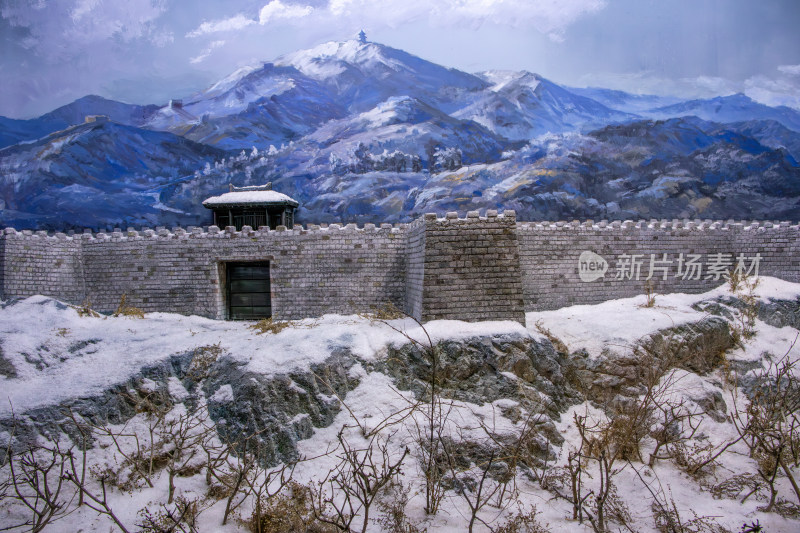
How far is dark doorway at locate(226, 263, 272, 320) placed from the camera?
13500 millimetres

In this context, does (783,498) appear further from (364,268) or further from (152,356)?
(152,356)

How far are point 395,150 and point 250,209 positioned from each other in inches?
405

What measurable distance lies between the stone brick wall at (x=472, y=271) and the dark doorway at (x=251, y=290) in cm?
574

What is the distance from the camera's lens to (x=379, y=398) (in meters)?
7.93

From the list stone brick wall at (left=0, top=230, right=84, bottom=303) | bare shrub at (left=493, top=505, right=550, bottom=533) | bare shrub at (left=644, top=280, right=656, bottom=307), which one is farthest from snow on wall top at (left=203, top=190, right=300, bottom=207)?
bare shrub at (left=493, top=505, right=550, bottom=533)

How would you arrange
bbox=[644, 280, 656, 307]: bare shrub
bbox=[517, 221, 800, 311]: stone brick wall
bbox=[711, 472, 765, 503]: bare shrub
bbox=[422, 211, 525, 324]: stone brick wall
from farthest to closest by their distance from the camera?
bbox=[517, 221, 800, 311]: stone brick wall, bbox=[644, 280, 656, 307]: bare shrub, bbox=[422, 211, 525, 324]: stone brick wall, bbox=[711, 472, 765, 503]: bare shrub

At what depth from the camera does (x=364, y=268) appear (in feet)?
41.8

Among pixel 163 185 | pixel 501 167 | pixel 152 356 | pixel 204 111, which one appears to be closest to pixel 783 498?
pixel 152 356

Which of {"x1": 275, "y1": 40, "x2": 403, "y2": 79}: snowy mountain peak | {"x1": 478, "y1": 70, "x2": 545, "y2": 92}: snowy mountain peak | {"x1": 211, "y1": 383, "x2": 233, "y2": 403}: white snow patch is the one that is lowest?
{"x1": 211, "y1": 383, "x2": 233, "y2": 403}: white snow patch

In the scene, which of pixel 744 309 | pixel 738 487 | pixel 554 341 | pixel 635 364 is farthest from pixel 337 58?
pixel 738 487

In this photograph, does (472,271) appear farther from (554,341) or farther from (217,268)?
(217,268)

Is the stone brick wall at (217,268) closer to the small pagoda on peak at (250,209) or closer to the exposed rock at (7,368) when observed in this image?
the small pagoda on peak at (250,209)

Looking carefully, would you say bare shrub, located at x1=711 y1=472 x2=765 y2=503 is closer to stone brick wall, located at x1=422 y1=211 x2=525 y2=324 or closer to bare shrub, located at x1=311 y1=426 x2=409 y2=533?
stone brick wall, located at x1=422 y1=211 x2=525 y2=324

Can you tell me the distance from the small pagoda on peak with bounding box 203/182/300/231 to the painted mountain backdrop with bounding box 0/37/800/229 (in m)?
5.63
